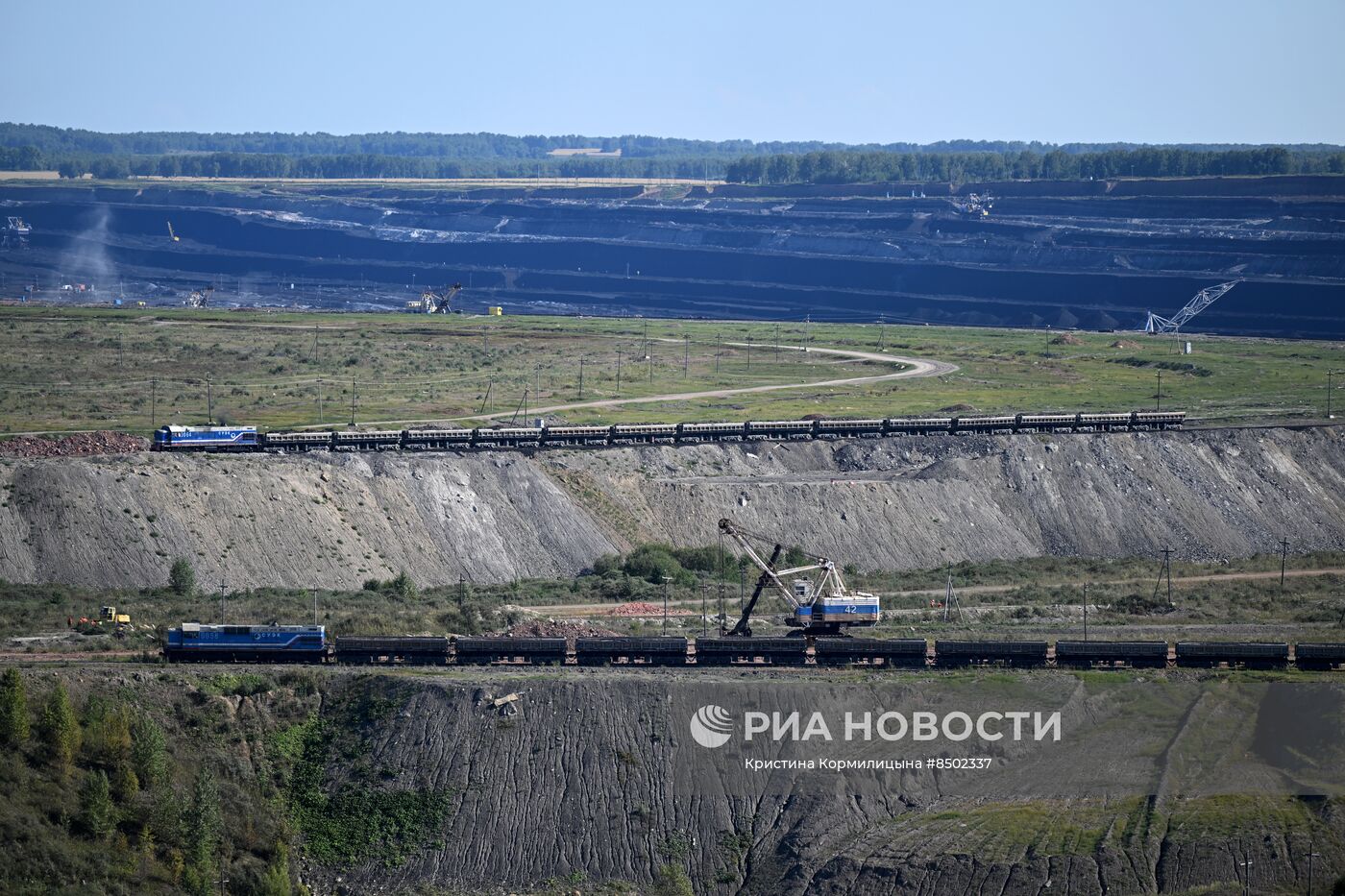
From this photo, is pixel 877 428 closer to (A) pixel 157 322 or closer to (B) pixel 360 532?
(B) pixel 360 532

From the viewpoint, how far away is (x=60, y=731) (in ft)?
182

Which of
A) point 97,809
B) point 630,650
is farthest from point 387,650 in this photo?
point 97,809

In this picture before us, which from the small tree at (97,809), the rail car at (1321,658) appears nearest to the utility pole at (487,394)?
the rail car at (1321,658)

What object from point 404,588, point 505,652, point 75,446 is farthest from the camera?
point 75,446

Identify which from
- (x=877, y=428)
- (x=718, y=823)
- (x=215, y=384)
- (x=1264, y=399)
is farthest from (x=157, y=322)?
(x=718, y=823)

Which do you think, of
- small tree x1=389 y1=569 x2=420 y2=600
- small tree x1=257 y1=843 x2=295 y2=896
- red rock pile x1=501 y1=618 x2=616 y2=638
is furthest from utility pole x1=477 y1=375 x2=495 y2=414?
small tree x1=257 y1=843 x2=295 y2=896

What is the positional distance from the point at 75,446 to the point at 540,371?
58.2 metres

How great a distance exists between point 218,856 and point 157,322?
139 metres

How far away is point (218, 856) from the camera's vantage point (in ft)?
179

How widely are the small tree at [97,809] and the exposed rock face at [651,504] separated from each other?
3112 centimetres

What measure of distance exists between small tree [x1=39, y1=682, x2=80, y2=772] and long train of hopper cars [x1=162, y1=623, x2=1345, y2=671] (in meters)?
10.7

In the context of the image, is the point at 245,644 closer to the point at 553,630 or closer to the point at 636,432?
the point at 553,630

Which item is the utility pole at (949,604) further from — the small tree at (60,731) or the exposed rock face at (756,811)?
the small tree at (60,731)

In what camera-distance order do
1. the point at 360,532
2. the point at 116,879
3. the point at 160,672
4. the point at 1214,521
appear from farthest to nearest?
the point at 1214,521 < the point at 360,532 < the point at 160,672 < the point at 116,879
